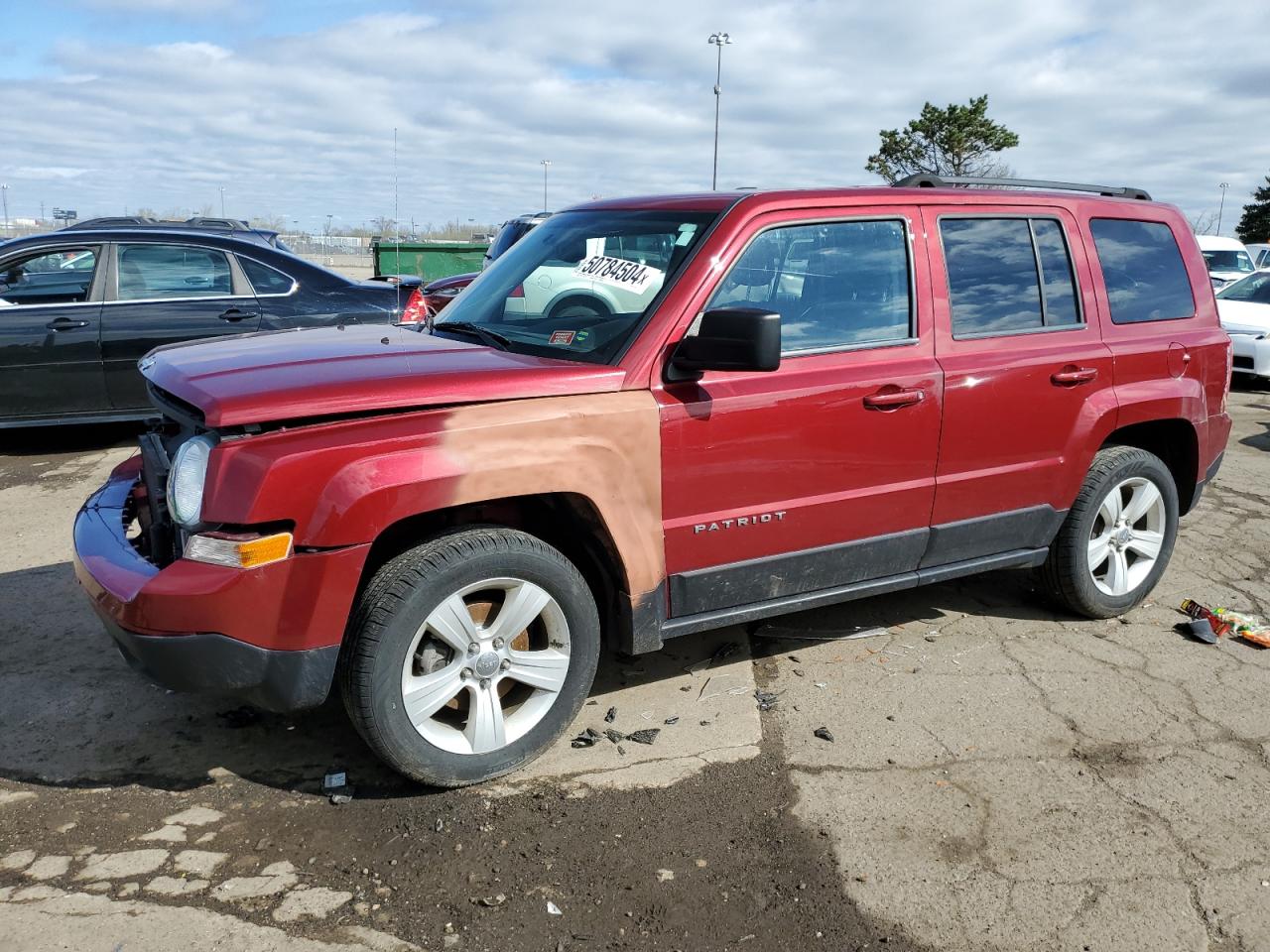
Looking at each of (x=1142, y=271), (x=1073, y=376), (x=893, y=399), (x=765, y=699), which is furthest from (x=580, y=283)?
(x=1142, y=271)

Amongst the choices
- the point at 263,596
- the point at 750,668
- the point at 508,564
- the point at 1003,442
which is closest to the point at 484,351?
the point at 508,564

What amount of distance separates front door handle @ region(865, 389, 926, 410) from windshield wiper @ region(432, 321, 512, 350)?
1327 mm

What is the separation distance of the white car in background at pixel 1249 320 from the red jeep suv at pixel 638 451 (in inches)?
332

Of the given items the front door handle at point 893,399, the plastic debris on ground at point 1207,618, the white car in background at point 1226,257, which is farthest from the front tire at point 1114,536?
the white car in background at point 1226,257

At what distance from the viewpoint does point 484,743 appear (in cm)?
319

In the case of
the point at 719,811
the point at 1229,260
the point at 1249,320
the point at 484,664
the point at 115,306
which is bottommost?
the point at 719,811

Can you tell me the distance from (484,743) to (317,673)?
598 mm

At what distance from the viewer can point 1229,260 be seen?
22.7 metres

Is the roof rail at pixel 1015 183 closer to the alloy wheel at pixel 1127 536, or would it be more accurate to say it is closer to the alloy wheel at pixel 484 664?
Result: the alloy wheel at pixel 1127 536

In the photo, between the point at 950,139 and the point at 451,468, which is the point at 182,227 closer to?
the point at 451,468

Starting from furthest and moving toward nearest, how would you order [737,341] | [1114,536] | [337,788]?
[1114,536] → [337,788] → [737,341]

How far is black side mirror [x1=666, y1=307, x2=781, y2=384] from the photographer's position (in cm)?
309

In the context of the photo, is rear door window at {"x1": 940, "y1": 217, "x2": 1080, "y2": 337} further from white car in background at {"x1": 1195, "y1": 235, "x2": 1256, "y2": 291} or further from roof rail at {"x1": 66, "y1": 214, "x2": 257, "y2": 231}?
white car in background at {"x1": 1195, "y1": 235, "x2": 1256, "y2": 291}

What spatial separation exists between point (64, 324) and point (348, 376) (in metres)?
5.49
